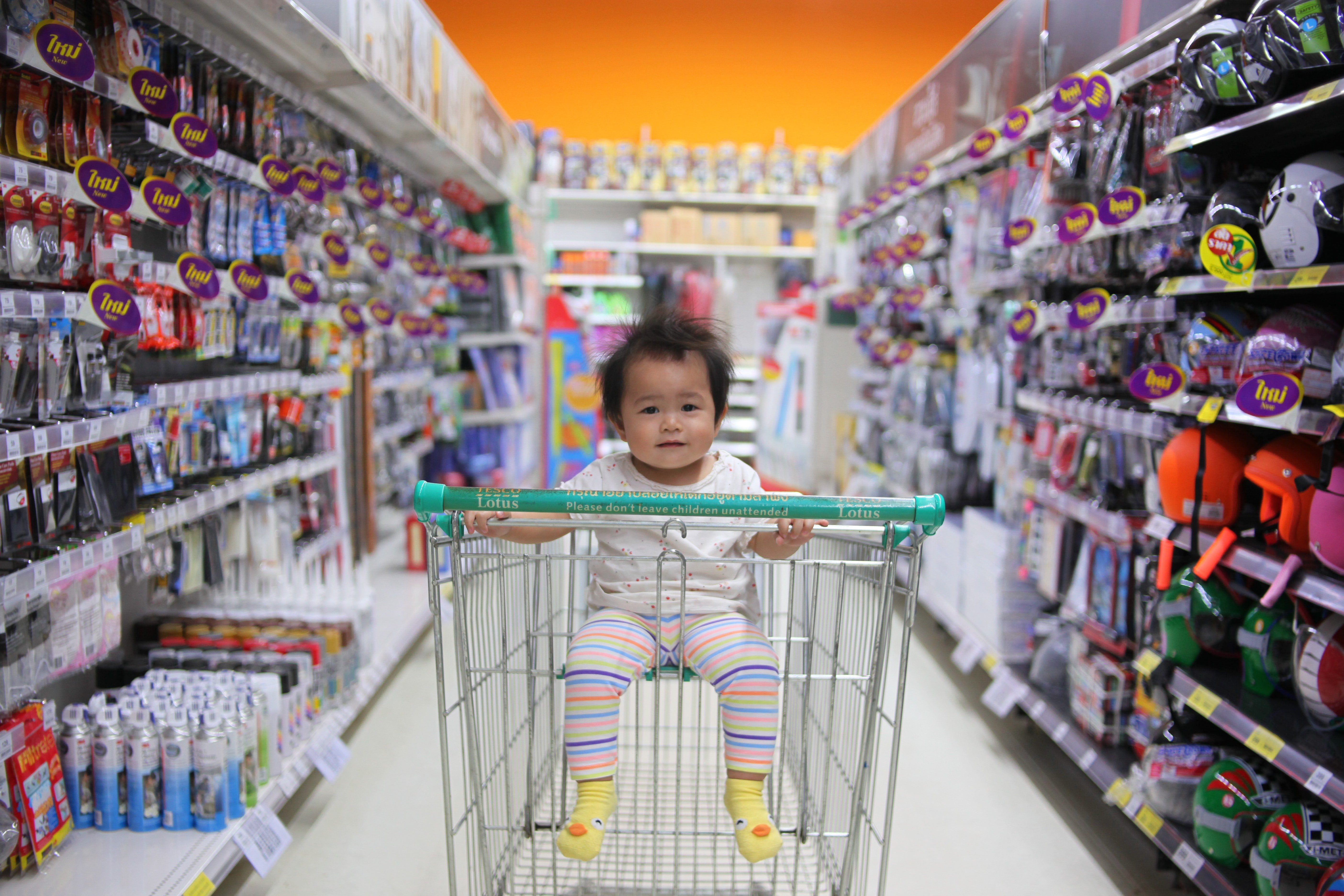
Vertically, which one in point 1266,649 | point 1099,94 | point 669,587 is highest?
point 1099,94

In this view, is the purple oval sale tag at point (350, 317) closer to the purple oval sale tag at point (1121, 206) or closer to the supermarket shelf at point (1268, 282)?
the purple oval sale tag at point (1121, 206)

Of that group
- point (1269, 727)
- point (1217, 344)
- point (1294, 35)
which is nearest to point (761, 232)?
point (1217, 344)

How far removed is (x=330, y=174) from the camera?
2816 mm

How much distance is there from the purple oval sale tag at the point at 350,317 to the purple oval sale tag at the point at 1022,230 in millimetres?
2321

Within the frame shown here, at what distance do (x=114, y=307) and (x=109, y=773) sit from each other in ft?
3.23

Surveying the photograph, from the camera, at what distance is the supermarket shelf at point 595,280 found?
7.48 m

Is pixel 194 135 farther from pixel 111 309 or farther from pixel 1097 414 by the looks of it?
pixel 1097 414

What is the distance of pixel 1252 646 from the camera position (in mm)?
2010

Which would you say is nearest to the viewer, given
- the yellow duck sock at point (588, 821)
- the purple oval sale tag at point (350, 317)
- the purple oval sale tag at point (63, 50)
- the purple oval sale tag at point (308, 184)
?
the yellow duck sock at point (588, 821)

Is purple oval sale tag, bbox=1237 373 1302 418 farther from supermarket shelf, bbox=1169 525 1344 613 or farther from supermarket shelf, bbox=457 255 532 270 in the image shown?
supermarket shelf, bbox=457 255 532 270

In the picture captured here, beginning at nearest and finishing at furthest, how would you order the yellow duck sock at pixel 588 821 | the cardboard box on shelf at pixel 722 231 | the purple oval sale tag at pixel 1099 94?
the yellow duck sock at pixel 588 821
the purple oval sale tag at pixel 1099 94
the cardboard box on shelf at pixel 722 231

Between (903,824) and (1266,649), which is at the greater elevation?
(1266,649)

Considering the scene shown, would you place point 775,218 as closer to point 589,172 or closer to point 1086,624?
point 589,172

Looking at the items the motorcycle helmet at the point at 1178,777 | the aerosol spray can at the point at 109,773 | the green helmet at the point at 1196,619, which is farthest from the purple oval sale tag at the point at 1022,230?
the aerosol spray can at the point at 109,773
